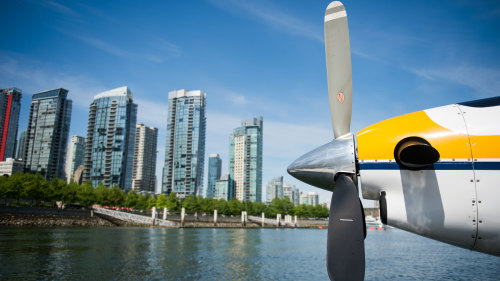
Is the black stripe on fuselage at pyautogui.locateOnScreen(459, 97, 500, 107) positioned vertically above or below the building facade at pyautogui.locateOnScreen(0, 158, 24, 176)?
below

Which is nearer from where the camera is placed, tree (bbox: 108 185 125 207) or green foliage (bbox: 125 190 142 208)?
tree (bbox: 108 185 125 207)

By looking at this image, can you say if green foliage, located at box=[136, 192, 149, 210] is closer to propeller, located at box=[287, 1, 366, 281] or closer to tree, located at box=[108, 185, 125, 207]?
tree, located at box=[108, 185, 125, 207]

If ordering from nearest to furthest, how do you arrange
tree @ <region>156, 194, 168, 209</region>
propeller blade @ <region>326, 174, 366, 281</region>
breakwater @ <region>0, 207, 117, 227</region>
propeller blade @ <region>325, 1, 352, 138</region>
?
1. propeller blade @ <region>326, 174, 366, 281</region>
2. propeller blade @ <region>325, 1, 352, 138</region>
3. breakwater @ <region>0, 207, 117, 227</region>
4. tree @ <region>156, 194, 168, 209</region>

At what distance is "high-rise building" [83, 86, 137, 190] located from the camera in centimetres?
15962

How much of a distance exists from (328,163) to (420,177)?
1.45 meters

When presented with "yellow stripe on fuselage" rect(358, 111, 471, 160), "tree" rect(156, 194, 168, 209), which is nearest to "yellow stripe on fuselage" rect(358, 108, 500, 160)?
"yellow stripe on fuselage" rect(358, 111, 471, 160)

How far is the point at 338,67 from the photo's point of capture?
19.7ft

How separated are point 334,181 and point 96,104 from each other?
18734cm

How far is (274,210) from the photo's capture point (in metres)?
143

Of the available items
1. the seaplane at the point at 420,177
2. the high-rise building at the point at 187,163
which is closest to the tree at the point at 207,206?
the high-rise building at the point at 187,163

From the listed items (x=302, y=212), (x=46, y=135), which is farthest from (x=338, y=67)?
(x=46, y=135)

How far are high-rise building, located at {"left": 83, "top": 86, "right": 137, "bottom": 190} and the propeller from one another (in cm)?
16546

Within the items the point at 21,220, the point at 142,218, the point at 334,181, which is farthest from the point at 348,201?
the point at 142,218

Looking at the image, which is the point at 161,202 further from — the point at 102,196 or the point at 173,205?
the point at 102,196
